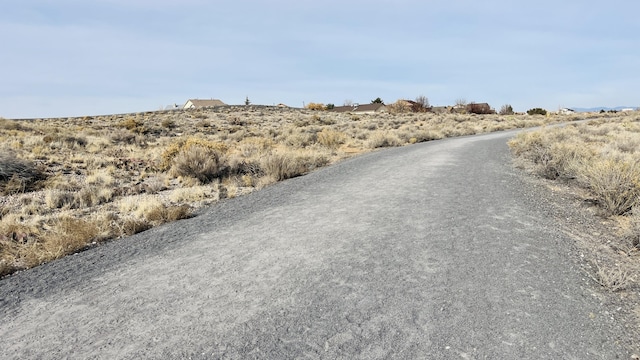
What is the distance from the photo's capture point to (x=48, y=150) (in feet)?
56.9

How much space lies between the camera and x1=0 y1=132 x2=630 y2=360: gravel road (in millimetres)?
3207

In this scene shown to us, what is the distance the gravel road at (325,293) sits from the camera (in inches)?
126

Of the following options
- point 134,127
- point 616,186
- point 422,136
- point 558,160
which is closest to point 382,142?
point 422,136

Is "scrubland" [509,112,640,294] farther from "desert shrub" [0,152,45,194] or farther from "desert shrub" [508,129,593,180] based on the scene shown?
"desert shrub" [0,152,45,194]

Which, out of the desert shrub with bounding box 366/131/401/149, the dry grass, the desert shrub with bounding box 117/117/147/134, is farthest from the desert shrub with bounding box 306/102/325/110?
the dry grass

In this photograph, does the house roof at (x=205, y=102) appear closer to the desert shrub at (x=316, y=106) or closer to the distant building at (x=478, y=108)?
the desert shrub at (x=316, y=106)

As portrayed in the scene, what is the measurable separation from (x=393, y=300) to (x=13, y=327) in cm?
386

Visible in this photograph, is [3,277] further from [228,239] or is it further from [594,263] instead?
[594,263]

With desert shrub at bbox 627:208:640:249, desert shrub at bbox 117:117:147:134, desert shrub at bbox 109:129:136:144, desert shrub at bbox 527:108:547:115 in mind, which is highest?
desert shrub at bbox 527:108:547:115

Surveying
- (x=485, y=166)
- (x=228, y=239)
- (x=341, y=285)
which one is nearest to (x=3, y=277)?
(x=228, y=239)

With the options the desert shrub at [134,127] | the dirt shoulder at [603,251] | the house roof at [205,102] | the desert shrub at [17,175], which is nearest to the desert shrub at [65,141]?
the desert shrub at [17,175]

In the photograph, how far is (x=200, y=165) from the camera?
40.2 feet

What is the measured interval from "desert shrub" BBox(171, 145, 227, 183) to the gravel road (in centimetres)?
515

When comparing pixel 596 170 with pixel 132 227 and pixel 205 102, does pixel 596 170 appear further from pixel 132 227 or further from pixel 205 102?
pixel 205 102
